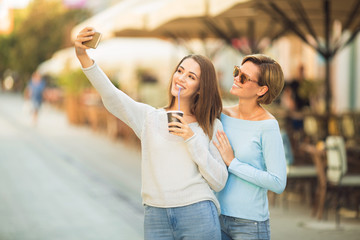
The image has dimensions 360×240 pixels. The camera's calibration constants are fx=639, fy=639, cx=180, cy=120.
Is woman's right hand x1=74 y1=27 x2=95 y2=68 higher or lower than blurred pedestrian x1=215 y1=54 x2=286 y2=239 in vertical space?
higher

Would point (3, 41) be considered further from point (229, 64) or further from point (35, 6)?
point (229, 64)

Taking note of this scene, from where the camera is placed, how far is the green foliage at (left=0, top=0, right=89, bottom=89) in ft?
171

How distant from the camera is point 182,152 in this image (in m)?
2.96

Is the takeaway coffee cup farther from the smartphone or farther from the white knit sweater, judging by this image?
the smartphone

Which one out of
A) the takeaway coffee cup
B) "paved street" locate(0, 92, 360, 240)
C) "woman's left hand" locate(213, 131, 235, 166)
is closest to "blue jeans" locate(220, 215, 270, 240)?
"woman's left hand" locate(213, 131, 235, 166)

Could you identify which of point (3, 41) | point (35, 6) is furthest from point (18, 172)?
point (3, 41)

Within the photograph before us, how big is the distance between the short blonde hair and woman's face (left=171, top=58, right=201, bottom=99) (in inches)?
10.7

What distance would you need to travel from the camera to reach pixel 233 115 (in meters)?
3.15

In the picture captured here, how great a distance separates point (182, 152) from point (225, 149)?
0.66ft

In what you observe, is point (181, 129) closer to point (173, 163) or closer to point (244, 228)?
point (173, 163)

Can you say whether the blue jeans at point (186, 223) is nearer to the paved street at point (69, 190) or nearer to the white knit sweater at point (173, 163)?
the white knit sweater at point (173, 163)

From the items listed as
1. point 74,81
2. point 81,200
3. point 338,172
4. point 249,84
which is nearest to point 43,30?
point 74,81

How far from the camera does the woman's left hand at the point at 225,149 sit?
9.78 ft

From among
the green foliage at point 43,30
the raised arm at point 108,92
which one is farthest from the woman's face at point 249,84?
the green foliage at point 43,30
